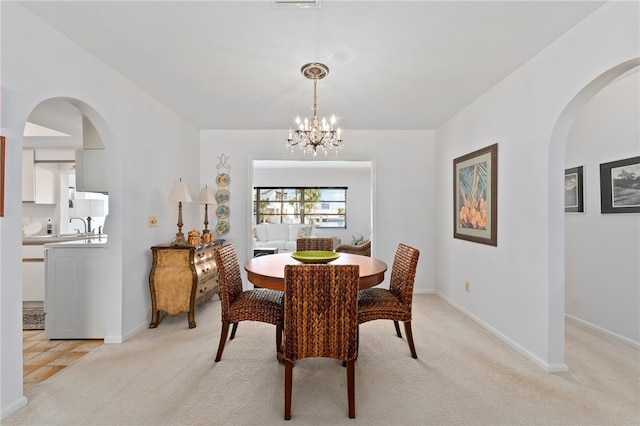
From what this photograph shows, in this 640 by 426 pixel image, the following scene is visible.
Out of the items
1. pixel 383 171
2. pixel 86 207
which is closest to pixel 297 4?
pixel 383 171

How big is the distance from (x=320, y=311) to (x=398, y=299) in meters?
1.05

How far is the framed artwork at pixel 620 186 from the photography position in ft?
8.63

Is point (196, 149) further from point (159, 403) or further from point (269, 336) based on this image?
point (159, 403)

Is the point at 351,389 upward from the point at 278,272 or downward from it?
downward

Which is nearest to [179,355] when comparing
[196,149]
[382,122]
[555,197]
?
[196,149]

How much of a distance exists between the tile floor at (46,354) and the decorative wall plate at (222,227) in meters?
1.99

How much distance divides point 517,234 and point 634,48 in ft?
4.72

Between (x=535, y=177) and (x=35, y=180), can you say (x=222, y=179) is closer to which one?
(x=35, y=180)

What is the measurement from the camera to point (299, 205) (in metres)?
8.61

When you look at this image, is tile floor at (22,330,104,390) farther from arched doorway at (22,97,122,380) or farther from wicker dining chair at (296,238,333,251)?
wicker dining chair at (296,238,333,251)

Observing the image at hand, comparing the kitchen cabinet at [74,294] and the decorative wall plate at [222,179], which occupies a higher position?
the decorative wall plate at [222,179]

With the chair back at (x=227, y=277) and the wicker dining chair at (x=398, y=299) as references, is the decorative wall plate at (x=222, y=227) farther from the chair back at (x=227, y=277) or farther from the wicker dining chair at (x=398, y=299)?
the wicker dining chair at (x=398, y=299)

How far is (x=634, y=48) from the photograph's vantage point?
1.69 meters

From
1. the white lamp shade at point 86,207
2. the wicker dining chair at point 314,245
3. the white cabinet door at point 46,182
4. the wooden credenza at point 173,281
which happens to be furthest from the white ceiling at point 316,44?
the white cabinet door at point 46,182
